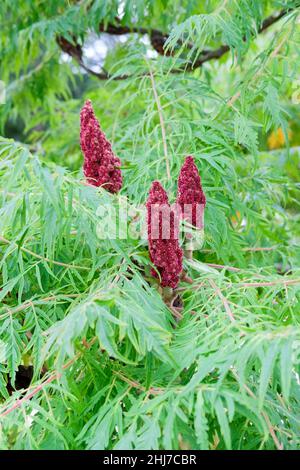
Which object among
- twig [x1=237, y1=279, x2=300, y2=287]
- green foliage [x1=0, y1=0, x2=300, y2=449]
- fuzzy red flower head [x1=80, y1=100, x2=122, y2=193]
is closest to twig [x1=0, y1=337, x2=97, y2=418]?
green foliage [x1=0, y1=0, x2=300, y2=449]

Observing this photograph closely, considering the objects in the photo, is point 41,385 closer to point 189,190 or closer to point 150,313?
point 150,313

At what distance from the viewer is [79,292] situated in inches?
73.1

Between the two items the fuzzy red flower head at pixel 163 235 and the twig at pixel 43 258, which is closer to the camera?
the fuzzy red flower head at pixel 163 235

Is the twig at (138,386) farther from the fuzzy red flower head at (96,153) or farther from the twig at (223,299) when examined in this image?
the fuzzy red flower head at (96,153)

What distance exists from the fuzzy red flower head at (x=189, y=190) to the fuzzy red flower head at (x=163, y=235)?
11cm

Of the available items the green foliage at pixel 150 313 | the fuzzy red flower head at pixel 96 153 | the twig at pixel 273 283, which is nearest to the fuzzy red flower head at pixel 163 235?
the green foliage at pixel 150 313

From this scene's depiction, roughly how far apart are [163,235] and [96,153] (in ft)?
1.24

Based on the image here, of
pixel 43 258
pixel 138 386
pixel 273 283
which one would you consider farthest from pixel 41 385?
pixel 273 283

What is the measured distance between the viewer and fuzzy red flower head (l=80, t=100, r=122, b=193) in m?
1.96

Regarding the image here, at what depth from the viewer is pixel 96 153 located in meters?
1.98

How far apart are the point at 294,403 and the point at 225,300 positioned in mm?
314

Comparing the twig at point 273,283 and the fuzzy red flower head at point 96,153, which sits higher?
the fuzzy red flower head at point 96,153

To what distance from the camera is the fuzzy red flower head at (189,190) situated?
1.85 m

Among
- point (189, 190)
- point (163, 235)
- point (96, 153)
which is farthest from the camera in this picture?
point (96, 153)
